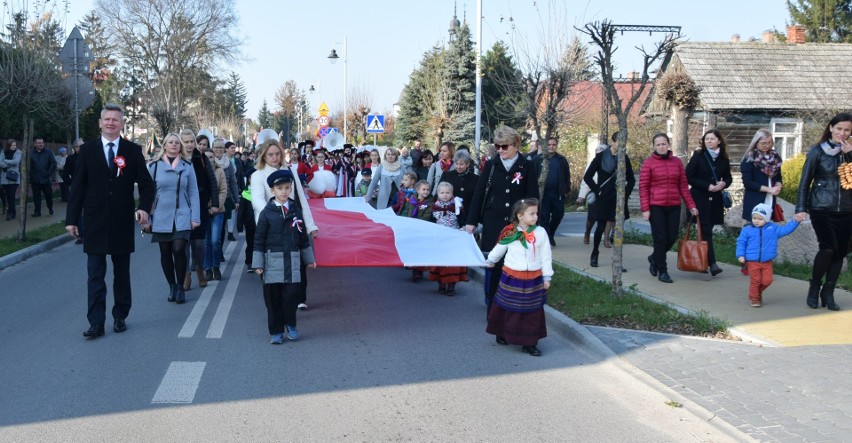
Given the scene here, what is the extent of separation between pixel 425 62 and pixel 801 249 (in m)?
36.4

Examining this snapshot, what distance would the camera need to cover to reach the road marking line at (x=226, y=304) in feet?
27.0

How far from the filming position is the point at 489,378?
6.64m

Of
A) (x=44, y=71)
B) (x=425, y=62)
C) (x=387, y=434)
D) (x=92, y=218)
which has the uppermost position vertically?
(x=425, y=62)

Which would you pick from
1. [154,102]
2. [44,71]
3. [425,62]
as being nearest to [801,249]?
[44,71]

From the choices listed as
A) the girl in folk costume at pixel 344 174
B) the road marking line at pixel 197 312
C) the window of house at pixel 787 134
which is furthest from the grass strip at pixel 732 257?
the window of house at pixel 787 134

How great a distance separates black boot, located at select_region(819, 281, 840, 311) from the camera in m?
8.65

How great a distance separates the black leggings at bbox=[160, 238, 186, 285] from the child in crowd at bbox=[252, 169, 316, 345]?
2.50 meters

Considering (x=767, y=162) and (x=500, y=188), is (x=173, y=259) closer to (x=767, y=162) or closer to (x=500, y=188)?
(x=500, y=188)

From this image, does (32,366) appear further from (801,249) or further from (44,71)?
(44,71)

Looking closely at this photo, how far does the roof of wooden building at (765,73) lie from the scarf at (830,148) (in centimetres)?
2139

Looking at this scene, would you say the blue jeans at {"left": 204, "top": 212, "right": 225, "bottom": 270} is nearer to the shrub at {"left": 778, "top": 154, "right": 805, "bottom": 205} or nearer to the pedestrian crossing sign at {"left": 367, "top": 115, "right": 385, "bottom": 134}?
the shrub at {"left": 778, "top": 154, "right": 805, "bottom": 205}

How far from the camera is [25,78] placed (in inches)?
631

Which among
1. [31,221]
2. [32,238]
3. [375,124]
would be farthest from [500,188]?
[375,124]

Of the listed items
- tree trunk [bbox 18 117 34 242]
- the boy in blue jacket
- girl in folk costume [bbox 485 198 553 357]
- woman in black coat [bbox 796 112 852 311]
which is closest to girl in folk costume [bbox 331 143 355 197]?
tree trunk [bbox 18 117 34 242]
